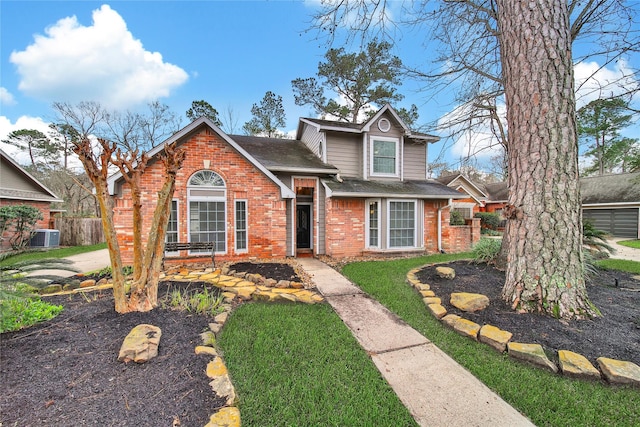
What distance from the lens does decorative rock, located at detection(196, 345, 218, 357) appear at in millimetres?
2924

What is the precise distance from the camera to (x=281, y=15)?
205 inches

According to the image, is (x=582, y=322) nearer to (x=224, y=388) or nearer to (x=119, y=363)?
(x=224, y=388)

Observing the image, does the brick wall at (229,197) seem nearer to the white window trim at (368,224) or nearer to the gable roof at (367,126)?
the white window trim at (368,224)

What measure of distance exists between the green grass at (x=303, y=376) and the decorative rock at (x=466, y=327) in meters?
1.54

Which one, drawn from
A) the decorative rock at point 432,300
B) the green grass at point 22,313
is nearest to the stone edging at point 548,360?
the decorative rock at point 432,300

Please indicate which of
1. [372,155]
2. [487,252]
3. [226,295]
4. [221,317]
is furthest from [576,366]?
[372,155]

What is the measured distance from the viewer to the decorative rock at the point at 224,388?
2.28 m

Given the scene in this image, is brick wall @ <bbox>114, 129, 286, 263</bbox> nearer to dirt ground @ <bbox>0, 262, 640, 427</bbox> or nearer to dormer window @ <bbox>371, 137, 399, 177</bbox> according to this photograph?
dirt ground @ <bbox>0, 262, 640, 427</bbox>

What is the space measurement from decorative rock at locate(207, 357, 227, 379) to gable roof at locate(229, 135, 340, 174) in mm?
7216

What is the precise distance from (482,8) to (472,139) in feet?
10.5

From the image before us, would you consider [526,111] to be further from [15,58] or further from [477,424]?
[15,58]

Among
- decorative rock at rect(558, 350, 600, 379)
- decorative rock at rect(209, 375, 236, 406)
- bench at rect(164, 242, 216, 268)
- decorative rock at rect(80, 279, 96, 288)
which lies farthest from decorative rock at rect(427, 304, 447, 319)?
decorative rock at rect(80, 279, 96, 288)

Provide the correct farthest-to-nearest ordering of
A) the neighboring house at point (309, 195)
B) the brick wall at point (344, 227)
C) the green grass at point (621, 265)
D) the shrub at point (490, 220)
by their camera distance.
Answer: the shrub at point (490, 220)
the brick wall at point (344, 227)
the neighboring house at point (309, 195)
the green grass at point (621, 265)

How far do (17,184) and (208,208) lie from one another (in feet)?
42.3
